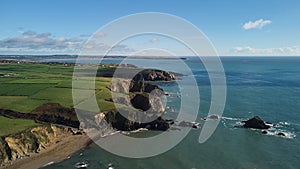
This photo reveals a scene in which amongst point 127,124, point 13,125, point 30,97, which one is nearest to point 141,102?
point 127,124

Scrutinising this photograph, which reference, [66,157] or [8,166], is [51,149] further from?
[8,166]

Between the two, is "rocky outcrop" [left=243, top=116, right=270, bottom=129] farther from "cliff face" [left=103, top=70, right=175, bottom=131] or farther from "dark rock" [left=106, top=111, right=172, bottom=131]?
"dark rock" [left=106, top=111, right=172, bottom=131]

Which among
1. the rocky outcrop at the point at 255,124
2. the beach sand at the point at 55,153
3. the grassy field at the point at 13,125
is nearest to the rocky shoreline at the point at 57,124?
the beach sand at the point at 55,153

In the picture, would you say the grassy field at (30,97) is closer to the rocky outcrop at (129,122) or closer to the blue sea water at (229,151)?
the rocky outcrop at (129,122)

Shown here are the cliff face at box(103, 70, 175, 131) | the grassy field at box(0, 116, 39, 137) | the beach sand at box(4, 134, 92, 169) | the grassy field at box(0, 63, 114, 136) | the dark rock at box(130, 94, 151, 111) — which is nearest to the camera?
the beach sand at box(4, 134, 92, 169)

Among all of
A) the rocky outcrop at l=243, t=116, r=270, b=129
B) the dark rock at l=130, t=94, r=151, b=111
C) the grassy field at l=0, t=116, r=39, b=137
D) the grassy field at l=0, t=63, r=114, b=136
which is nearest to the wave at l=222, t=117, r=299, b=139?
the rocky outcrop at l=243, t=116, r=270, b=129

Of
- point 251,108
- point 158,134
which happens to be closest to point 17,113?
point 158,134
